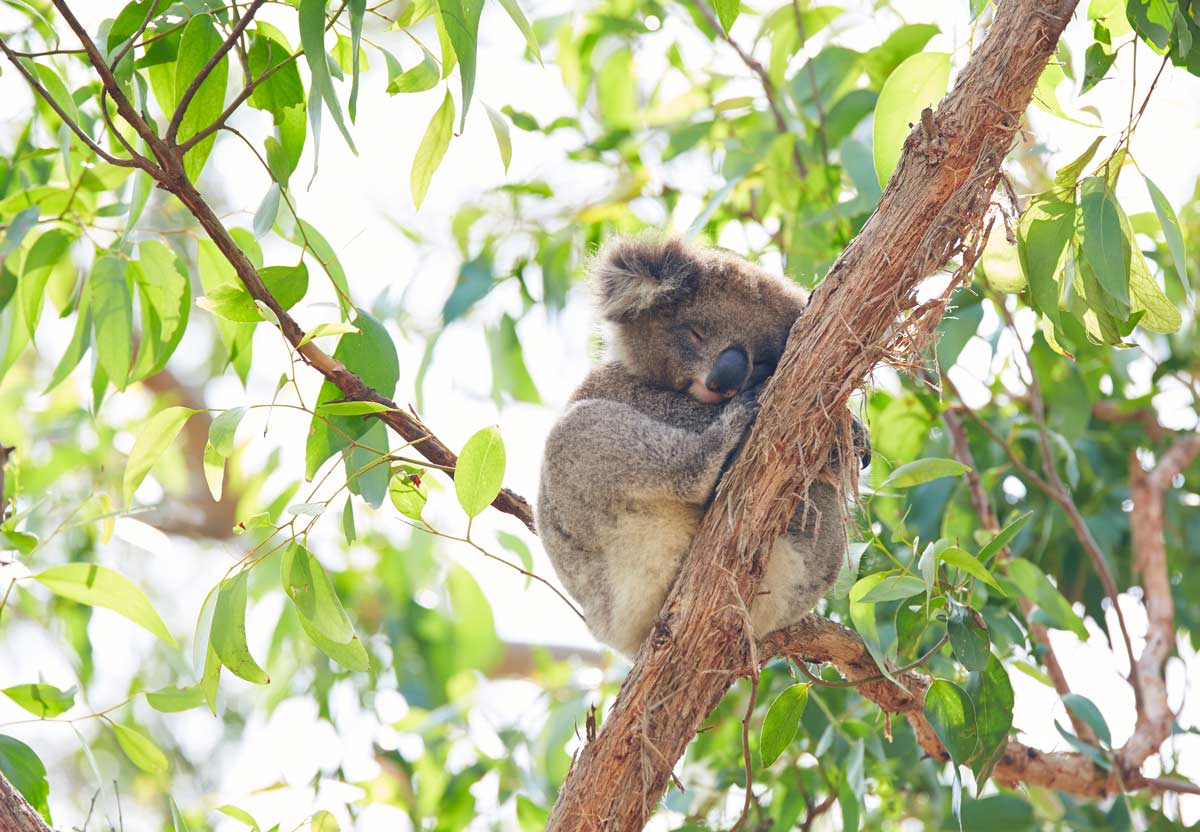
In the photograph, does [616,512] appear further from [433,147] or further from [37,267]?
[37,267]

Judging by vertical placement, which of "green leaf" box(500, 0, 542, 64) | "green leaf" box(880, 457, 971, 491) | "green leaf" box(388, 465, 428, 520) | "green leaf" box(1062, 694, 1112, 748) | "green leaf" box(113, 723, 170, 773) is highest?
"green leaf" box(500, 0, 542, 64)

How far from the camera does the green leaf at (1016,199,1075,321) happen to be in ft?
6.43

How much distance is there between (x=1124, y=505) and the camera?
3.79m

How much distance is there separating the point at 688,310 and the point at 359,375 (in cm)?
75

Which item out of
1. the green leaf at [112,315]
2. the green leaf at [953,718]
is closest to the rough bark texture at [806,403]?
the green leaf at [953,718]

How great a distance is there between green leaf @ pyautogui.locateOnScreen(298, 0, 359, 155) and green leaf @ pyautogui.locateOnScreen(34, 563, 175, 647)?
3.55 feet

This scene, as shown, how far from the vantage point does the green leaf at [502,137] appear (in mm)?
2059

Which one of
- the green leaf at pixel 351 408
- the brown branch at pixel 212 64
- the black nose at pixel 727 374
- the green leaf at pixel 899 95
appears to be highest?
the green leaf at pixel 899 95

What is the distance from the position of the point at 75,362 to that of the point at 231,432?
91cm

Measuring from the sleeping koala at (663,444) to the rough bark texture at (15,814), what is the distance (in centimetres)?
104

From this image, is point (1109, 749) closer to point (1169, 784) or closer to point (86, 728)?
point (1169, 784)

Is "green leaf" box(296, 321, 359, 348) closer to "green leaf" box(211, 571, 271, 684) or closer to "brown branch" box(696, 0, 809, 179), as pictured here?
"green leaf" box(211, 571, 271, 684)

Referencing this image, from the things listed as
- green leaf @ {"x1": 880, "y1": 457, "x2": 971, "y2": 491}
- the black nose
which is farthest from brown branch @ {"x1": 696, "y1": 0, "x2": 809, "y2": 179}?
green leaf @ {"x1": 880, "y1": 457, "x2": 971, "y2": 491}

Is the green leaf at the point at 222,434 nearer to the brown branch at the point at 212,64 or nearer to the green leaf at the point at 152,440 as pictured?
the green leaf at the point at 152,440
